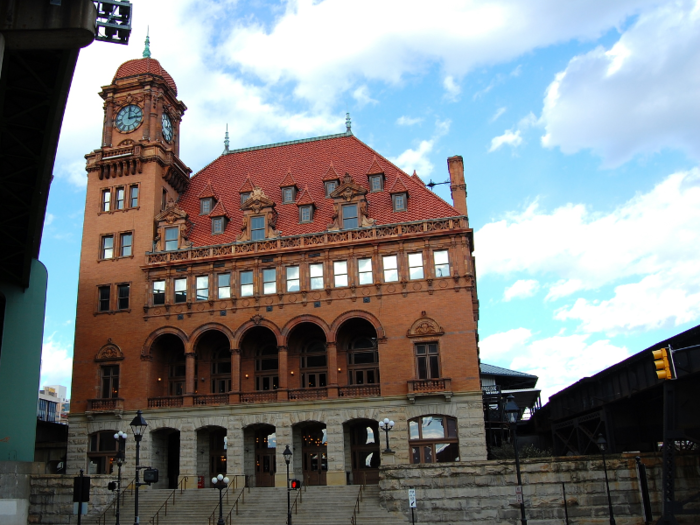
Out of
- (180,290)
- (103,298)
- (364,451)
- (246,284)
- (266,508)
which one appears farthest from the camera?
(103,298)

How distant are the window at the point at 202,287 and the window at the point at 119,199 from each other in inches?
351

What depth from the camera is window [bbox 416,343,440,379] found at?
4344 centimetres

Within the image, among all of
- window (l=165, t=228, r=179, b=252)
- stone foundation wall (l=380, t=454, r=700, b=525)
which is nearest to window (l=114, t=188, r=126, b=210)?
window (l=165, t=228, r=179, b=252)

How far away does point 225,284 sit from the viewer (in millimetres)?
48344

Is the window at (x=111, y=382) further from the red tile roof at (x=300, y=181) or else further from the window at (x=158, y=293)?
the red tile roof at (x=300, y=181)

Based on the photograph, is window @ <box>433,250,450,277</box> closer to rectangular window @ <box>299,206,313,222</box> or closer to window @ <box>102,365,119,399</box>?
rectangular window @ <box>299,206,313,222</box>

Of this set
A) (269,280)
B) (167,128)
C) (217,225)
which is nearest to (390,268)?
(269,280)

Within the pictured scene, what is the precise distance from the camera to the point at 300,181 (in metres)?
52.8

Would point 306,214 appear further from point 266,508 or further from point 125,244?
point 266,508

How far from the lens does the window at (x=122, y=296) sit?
163ft

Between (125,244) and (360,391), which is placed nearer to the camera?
(360,391)

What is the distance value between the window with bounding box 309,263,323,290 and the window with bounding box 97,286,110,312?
15482 millimetres

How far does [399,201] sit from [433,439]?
16.3m

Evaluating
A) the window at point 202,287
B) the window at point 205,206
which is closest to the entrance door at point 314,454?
the window at point 202,287
